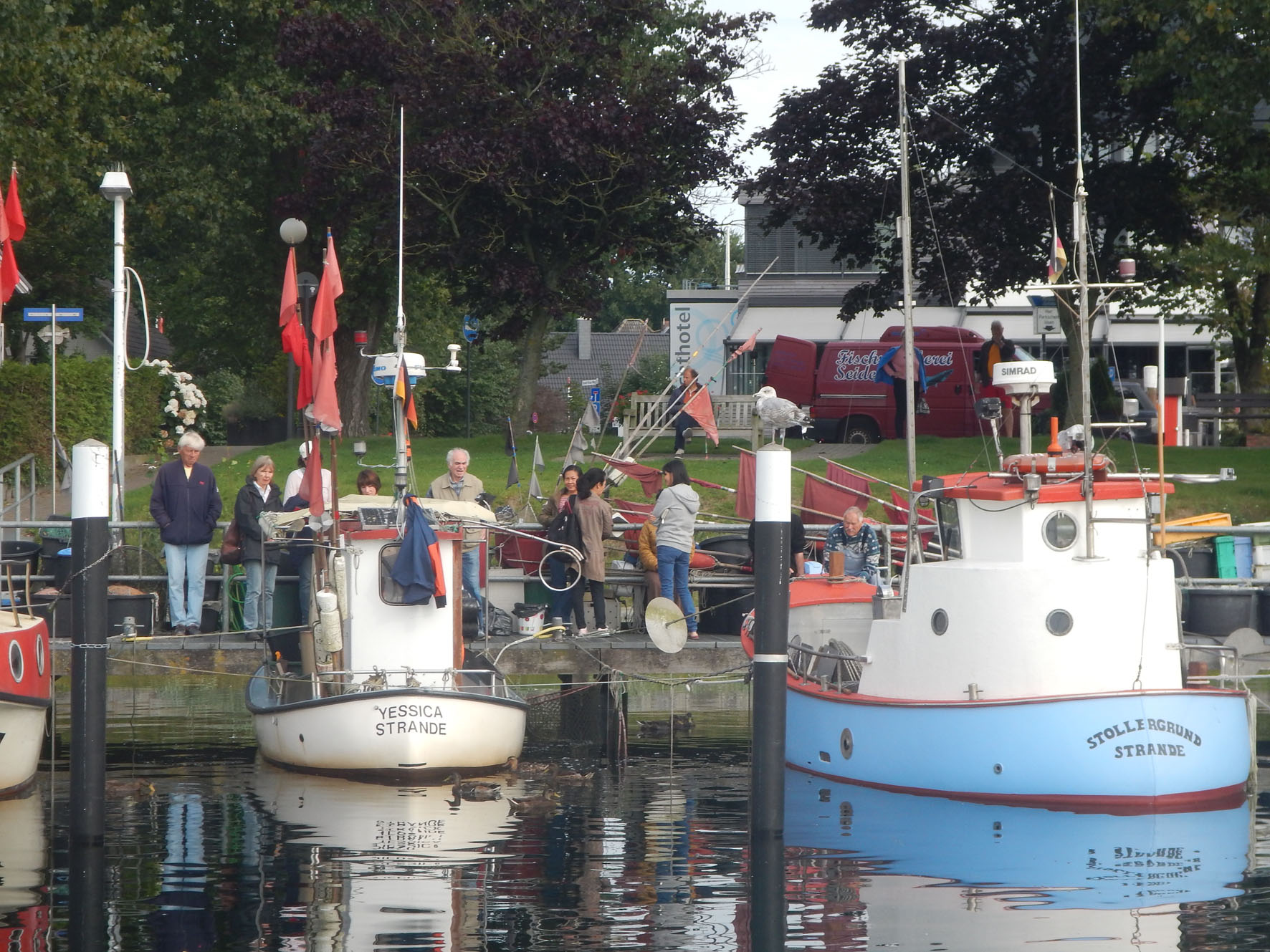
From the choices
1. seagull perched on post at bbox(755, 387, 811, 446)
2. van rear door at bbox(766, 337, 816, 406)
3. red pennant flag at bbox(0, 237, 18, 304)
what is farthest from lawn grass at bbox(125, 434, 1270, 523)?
seagull perched on post at bbox(755, 387, 811, 446)

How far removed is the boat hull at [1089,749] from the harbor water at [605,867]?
197mm

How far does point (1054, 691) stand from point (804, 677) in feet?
10.3

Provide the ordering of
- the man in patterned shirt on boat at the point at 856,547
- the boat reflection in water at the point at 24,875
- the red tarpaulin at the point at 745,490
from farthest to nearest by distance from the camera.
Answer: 1. the red tarpaulin at the point at 745,490
2. the man in patterned shirt on boat at the point at 856,547
3. the boat reflection in water at the point at 24,875

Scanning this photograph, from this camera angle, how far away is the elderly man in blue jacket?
1585 cm

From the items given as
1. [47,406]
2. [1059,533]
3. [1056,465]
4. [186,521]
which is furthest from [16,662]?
[47,406]

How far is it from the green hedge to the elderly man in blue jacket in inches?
395

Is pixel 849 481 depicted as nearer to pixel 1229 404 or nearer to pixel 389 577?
pixel 389 577

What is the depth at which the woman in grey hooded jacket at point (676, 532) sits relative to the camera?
16.0m

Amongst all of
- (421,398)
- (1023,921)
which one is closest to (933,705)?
(1023,921)

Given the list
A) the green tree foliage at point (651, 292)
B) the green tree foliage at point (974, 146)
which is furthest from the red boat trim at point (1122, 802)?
the green tree foliage at point (651, 292)

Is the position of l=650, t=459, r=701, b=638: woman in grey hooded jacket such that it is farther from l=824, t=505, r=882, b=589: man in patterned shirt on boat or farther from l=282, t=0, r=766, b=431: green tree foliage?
l=282, t=0, r=766, b=431: green tree foliage

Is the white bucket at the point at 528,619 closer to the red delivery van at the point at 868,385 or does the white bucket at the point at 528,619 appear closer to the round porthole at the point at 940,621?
the round porthole at the point at 940,621

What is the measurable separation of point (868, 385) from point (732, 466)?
264 inches

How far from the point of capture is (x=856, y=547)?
17.0 metres
